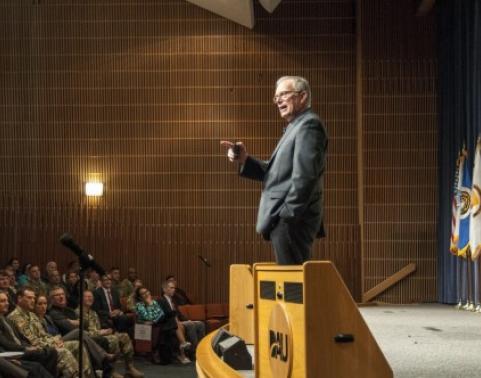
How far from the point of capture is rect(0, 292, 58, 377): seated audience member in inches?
305

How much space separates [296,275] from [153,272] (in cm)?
1044

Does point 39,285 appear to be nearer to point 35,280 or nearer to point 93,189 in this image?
point 35,280

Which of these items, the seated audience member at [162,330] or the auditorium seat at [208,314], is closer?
the seated audience member at [162,330]

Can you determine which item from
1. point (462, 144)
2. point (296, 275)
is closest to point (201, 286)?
point (462, 144)

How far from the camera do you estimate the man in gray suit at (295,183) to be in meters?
3.30

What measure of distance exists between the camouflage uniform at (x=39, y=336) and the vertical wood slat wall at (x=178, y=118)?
4.86m

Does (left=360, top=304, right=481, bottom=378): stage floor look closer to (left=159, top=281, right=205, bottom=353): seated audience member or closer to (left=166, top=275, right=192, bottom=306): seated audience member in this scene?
(left=159, top=281, right=205, bottom=353): seated audience member

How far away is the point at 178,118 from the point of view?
13492mm

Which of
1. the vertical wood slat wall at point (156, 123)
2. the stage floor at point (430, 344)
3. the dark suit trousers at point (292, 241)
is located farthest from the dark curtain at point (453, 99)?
the dark suit trousers at point (292, 241)

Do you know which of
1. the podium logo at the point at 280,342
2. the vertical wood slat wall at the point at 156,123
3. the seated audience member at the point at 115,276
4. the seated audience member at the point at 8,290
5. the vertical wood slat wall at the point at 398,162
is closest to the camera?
the podium logo at the point at 280,342

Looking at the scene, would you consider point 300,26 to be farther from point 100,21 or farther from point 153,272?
point 153,272

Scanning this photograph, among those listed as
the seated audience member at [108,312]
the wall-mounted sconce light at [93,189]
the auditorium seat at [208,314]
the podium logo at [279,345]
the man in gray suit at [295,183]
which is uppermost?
the man in gray suit at [295,183]

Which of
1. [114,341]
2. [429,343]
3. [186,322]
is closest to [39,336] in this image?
[114,341]

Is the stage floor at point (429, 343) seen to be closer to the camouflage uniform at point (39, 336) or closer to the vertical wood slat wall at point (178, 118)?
the camouflage uniform at point (39, 336)
